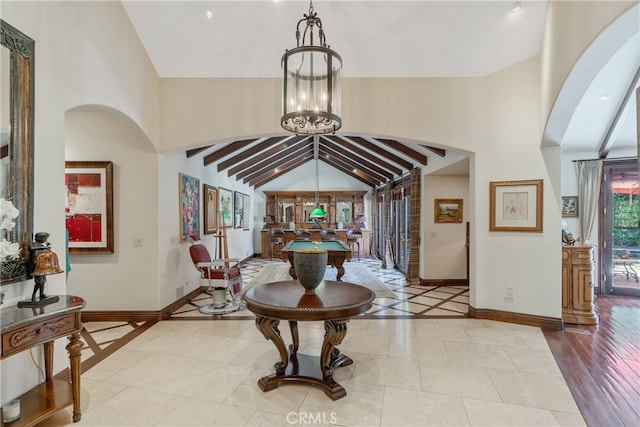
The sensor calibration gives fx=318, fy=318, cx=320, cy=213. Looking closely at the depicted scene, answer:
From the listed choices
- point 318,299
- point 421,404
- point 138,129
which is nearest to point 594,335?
point 421,404

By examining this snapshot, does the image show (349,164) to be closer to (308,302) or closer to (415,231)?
(415,231)

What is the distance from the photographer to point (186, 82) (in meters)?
4.55

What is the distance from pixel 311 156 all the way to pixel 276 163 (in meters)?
1.44

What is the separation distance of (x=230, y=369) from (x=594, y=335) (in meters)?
4.27

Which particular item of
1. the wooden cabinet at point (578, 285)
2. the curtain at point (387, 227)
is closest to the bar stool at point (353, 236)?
the curtain at point (387, 227)

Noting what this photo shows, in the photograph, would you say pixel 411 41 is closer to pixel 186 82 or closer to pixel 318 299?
pixel 186 82

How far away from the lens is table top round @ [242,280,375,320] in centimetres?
234

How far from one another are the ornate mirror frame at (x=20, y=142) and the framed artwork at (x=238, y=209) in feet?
21.3

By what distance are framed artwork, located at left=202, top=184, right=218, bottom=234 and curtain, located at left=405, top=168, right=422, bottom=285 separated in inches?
169

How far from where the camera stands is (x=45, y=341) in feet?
→ 6.58

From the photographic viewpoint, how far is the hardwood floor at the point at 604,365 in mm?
2389

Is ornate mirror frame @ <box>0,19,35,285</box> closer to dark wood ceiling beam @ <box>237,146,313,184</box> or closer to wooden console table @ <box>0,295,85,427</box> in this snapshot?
wooden console table @ <box>0,295,85,427</box>

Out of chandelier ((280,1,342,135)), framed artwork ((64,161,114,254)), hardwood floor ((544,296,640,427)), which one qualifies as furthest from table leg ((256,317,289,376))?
framed artwork ((64,161,114,254))

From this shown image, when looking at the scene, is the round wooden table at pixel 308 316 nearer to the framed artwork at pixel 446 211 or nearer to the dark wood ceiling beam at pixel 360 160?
the framed artwork at pixel 446 211
